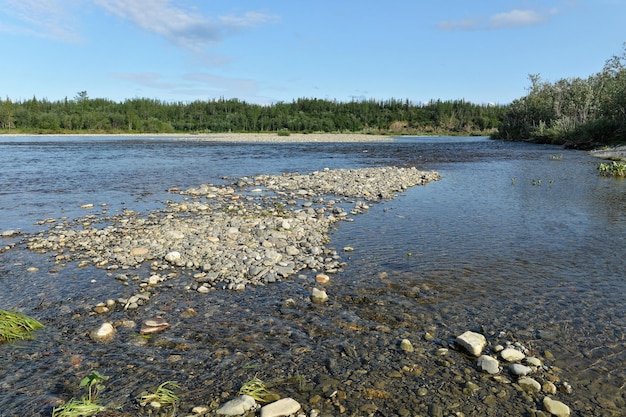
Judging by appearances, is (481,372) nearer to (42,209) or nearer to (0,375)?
(0,375)

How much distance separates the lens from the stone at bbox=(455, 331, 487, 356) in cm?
570

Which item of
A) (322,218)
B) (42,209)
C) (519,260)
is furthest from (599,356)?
(42,209)

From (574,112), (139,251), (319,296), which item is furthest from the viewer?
(574,112)

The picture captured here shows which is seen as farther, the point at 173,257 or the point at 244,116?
the point at 244,116

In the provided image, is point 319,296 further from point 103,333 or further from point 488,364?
point 103,333

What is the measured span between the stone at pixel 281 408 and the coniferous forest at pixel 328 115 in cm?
6701

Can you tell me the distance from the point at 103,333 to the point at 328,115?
6263 inches

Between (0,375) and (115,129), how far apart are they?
13862 centimetres

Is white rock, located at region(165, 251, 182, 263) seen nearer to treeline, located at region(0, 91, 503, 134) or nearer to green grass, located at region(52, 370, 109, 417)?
green grass, located at region(52, 370, 109, 417)

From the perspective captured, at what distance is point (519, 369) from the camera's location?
206 inches

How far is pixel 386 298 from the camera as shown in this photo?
7.63 m

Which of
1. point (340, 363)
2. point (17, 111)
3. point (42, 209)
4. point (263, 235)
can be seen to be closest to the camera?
point (340, 363)

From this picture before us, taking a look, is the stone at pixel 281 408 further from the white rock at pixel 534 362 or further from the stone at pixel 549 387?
the white rock at pixel 534 362

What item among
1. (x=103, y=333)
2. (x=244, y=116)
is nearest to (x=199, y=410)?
(x=103, y=333)
